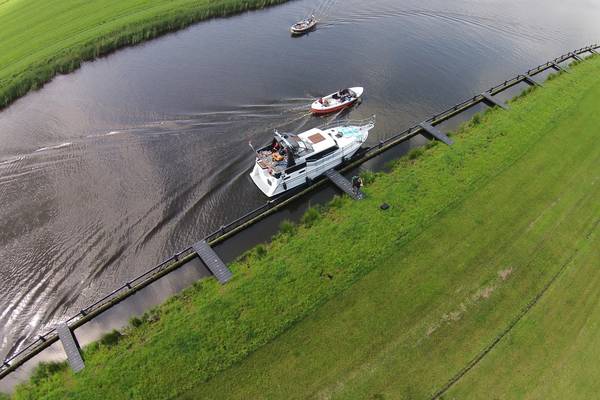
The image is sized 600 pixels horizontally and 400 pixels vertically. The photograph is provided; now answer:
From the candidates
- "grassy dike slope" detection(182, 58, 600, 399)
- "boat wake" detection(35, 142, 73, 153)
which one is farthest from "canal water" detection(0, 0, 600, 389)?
"grassy dike slope" detection(182, 58, 600, 399)

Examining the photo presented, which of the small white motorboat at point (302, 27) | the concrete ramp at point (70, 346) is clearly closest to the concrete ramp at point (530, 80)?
the small white motorboat at point (302, 27)

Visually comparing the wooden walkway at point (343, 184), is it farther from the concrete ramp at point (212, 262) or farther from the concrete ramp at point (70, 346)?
the concrete ramp at point (70, 346)

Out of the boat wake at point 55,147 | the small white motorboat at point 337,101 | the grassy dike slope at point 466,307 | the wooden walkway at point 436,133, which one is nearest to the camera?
the grassy dike slope at point 466,307

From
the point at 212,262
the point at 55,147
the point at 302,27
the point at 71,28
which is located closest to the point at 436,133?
the point at 212,262

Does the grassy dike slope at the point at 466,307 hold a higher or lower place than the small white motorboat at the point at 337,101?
lower

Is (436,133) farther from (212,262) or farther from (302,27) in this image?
(302,27)

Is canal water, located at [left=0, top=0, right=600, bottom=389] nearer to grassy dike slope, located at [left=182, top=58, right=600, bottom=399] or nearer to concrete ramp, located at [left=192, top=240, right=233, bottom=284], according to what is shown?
concrete ramp, located at [left=192, top=240, right=233, bottom=284]
